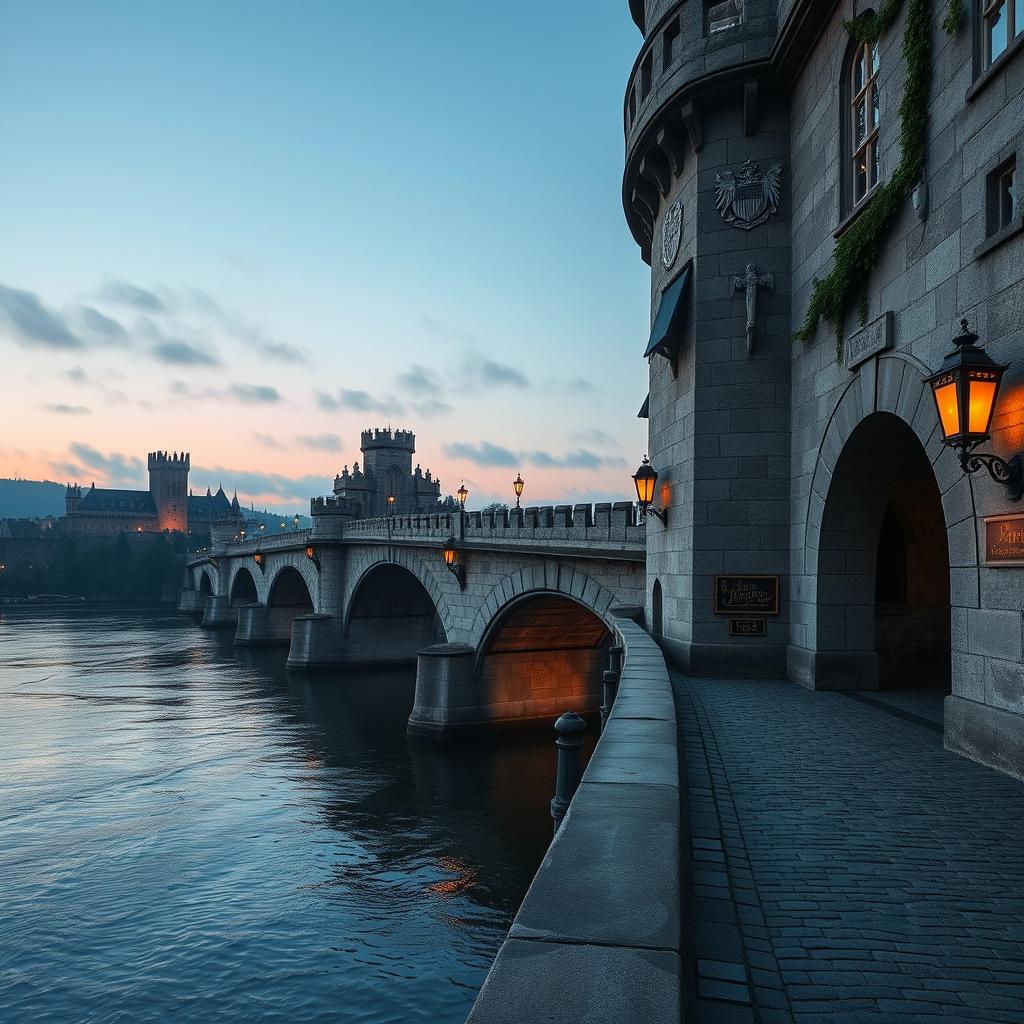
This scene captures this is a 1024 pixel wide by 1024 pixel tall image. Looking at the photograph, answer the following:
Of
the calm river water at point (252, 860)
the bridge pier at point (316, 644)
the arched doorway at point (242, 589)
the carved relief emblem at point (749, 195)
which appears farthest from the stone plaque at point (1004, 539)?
the arched doorway at point (242, 589)

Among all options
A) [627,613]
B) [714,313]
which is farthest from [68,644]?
[714,313]

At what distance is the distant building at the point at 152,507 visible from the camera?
168125 millimetres

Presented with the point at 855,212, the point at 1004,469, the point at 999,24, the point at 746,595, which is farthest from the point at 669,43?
the point at 1004,469

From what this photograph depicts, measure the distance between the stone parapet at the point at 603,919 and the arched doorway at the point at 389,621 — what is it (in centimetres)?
4256

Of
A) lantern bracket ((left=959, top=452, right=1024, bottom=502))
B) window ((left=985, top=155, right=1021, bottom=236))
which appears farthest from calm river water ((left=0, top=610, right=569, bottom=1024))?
window ((left=985, top=155, right=1021, bottom=236))

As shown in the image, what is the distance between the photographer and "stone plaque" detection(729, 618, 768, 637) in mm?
14266

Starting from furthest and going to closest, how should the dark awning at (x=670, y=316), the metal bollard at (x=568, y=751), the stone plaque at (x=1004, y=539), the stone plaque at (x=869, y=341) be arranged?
the dark awning at (x=670, y=316)
the stone plaque at (x=869, y=341)
the metal bollard at (x=568, y=751)
the stone plaque at (x=1004, y=539)

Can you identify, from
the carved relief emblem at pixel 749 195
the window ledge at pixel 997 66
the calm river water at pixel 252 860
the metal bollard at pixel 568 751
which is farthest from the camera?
the carved relief emblem at pixel 749 195

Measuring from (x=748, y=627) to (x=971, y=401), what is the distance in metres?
7.50

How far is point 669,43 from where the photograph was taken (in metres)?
16.2

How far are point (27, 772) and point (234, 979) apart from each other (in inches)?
600

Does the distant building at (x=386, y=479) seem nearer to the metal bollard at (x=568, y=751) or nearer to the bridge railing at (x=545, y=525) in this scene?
the bridge railing at (x=545, y=525)

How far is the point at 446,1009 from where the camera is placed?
40.2 feet

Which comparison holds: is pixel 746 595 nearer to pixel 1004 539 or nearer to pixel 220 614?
pixel 1004 539
